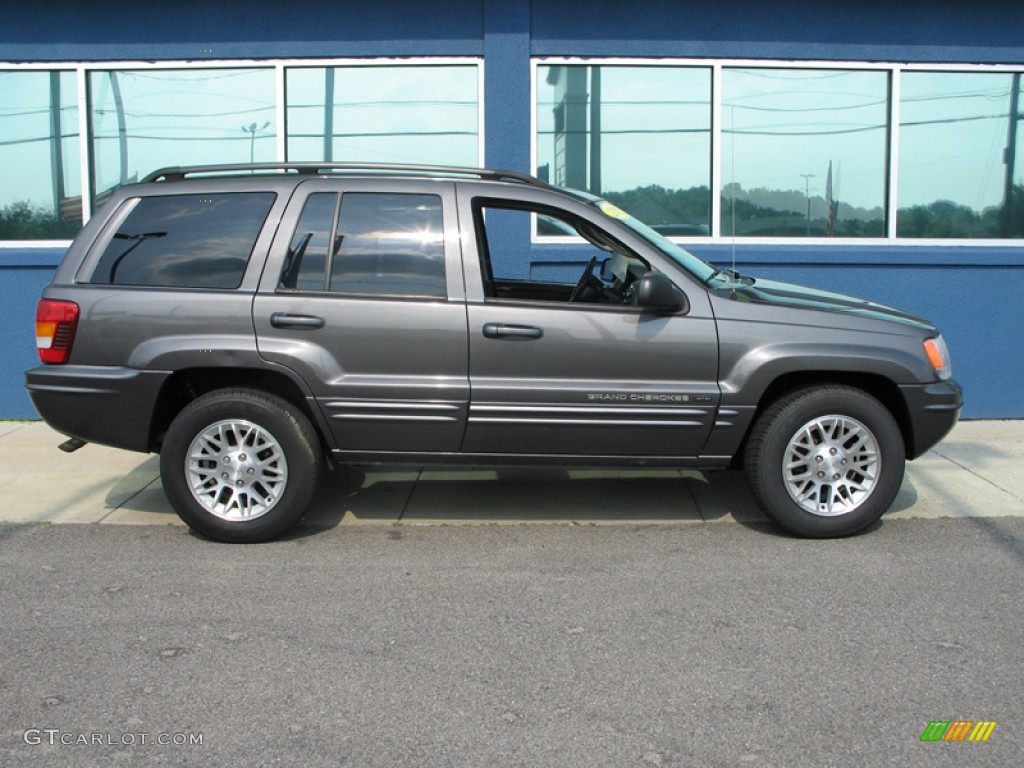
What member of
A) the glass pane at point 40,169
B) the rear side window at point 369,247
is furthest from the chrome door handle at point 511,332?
the glass pane at point 40,169

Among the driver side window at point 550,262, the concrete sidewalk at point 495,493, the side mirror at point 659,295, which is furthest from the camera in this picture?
the concrete sidewalk at point 495,493

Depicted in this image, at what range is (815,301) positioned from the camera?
5.93 meters

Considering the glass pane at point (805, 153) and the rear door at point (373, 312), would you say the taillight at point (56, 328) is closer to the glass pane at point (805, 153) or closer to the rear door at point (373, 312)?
the rear door at point (373, 312)

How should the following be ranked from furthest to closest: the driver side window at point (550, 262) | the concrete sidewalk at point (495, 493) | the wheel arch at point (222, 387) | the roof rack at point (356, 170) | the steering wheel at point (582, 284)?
the concrete sidewalk at point (495, 493) < the steering wheel at point (582, 284) < the roof rack at point (356, 170) < the driver side window at point (550, 262) < the wheel arch at point (222, 387)

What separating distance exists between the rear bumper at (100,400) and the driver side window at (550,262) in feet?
6.21

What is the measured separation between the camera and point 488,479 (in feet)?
23.2

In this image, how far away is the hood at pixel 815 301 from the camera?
575cm

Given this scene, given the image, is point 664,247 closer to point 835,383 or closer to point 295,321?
point 835,383

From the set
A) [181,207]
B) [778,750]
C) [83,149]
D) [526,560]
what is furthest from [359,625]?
[83,149]

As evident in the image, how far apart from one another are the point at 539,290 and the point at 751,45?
369cm

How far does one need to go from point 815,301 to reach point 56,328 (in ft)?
13.3

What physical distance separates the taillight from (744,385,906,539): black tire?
3.62 m

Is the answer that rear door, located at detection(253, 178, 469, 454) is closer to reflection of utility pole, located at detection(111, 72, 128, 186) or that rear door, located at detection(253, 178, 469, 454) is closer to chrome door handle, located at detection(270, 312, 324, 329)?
chrome door handle, located at detection(270, 312, 324, 329)
